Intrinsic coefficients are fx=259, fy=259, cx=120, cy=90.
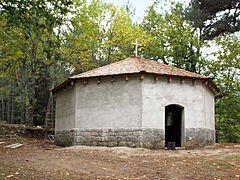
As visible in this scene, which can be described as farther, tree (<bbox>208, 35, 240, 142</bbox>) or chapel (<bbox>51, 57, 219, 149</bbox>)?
tree (<bbox>208, 35, 240, 142</bbox>)

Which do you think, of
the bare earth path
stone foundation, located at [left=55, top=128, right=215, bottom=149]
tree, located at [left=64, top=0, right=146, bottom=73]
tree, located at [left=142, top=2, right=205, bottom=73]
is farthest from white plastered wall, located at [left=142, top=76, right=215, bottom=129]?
tree, located at [left=64, top=0, right=146, bottom=73]

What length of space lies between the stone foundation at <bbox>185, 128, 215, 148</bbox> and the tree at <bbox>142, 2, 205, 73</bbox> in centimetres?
967

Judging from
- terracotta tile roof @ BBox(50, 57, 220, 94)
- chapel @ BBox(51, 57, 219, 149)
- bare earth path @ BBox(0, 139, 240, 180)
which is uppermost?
terracotta tile roof @ BBox(50, 57, 220, 94)

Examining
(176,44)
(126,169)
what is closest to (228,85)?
(176,44)

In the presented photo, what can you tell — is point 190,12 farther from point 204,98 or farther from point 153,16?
point 204,98

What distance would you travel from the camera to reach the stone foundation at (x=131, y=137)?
482 inches

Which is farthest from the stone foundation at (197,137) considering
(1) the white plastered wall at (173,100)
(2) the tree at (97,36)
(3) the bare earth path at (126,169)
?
(2) the tree at (97,36)

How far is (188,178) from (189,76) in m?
7.49

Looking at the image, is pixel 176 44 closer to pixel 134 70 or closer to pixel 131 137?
pixel 134 70

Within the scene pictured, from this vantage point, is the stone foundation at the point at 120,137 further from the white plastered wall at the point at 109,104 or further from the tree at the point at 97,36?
the tree at the point at 97,36

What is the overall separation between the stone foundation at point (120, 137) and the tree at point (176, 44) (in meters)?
11.7

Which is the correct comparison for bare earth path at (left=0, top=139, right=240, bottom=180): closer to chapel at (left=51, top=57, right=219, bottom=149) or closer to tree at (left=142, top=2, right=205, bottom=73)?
chapel at (left=51, top=57, right=219, bottom=149)

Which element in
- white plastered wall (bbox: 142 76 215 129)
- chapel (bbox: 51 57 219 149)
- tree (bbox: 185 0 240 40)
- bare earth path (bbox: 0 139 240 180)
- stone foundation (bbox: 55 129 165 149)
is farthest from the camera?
tree (bbox: 185 0 240 40)

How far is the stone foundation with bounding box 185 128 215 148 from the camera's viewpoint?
515 inches
